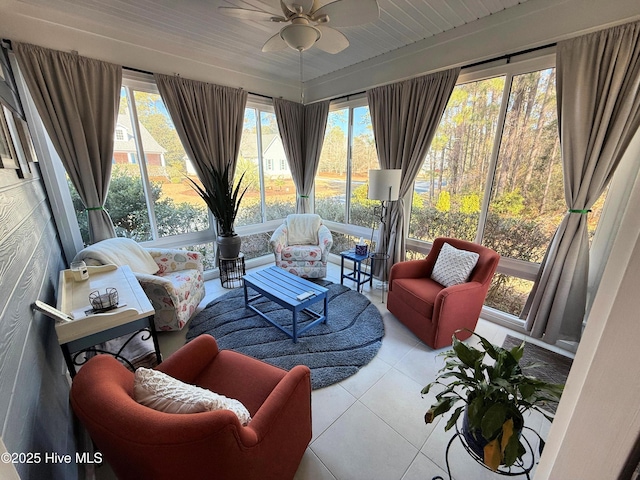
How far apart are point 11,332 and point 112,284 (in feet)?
3.18

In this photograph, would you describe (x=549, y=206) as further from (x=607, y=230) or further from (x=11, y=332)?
(x=11, y=332)

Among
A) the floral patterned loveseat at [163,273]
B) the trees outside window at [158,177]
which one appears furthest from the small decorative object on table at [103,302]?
the trees outside window at [158,177]

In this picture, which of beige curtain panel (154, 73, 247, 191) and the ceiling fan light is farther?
beige curtain panel (154, 73, 247, 191)

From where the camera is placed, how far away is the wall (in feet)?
2.57

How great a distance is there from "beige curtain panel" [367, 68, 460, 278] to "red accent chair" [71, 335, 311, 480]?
2.35 meters

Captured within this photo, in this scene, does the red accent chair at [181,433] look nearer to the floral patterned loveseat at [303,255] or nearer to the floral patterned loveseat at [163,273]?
the floral patterned loveseat at [163,273]

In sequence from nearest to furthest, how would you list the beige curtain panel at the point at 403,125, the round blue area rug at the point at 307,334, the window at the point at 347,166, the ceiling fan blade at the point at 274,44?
1. the ceiling fan blade at the point at 274,44
2. the round blue area rug at the point at 307,334
3. the beige curtain panel at the point at 403,125
4. the window at the point at 347,166

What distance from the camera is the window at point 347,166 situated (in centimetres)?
347

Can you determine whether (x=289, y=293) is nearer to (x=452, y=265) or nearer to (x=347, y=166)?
(x=452, y=265)

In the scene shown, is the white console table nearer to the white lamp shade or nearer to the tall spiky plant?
the tall spiky plant

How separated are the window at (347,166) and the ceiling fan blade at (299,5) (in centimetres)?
201

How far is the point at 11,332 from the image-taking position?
0.88 m

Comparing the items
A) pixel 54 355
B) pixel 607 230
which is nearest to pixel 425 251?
pixel 607 230

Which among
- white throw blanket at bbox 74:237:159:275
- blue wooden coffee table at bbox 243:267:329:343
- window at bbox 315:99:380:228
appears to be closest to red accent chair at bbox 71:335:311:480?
blue wooden coffee table at bbox 243:267:329:343
